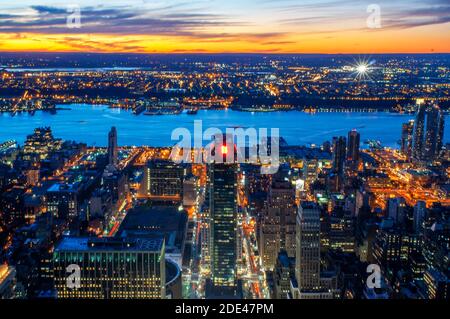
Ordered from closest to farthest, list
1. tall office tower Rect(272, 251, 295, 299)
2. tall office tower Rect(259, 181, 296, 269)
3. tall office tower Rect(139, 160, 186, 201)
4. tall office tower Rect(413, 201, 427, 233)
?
tall office tower Rect(272, 251, 295, 299) → tall office tower Rect(259, 181, 296, 269) → tall office tower Rect(413, 201, 427, 233) → tall office tower Rect(139, 160, 186, 201)

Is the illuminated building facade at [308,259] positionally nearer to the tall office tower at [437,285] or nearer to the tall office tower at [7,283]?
the tall office tower at [437,285]

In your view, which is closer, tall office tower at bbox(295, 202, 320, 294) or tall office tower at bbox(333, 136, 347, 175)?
tall office tower at bbox(295, 202, 320, 294)

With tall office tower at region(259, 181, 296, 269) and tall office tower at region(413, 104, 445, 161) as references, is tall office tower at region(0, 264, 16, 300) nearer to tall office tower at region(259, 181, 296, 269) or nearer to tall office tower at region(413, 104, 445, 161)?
tall office tower at region(259, 181, 296, 269)

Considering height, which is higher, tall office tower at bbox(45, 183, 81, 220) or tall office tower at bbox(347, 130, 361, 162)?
tall office tower at bbox(347, 130, 361, 162)

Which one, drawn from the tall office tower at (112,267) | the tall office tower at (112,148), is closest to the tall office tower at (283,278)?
the tall office tower at (112,267)

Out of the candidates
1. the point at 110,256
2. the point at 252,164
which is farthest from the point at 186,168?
the point at 110,256

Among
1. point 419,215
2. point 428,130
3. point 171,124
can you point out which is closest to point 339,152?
point 428,130

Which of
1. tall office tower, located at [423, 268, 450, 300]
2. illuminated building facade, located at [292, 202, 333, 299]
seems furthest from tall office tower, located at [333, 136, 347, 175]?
tall office tower, located at [423, 268, 450, 300]
